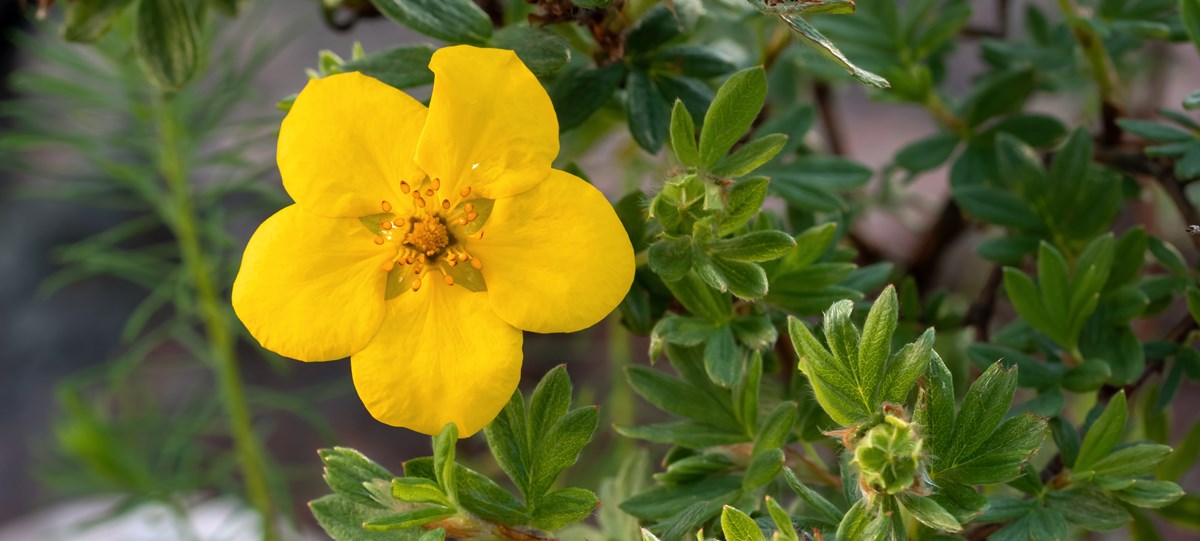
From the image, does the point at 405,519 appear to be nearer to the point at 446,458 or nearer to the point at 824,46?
the point at 446,458

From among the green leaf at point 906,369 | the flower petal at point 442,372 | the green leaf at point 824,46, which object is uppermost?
the green leaf at point 824,46

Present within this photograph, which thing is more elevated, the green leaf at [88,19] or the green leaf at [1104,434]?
the green leaf at [88,19]

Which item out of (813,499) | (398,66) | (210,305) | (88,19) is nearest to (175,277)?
(210,305)

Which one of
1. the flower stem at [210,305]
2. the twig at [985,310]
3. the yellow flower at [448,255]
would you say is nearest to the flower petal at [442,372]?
the yellow flower at [448,255]

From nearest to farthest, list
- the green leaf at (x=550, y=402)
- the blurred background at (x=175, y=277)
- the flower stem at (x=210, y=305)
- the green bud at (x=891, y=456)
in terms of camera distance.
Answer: the green bud at (x=891, y=456), the green leaf at (x=550, y=402), the flower stem at (x=210, y=305), the blurred background at (x=175, y=277)

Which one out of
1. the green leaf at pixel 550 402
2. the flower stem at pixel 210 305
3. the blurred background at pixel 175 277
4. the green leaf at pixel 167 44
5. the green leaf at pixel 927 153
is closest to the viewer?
the green leaf at pixel 550 402

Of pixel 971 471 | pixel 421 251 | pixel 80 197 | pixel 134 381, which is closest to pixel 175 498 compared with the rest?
pixel 80 197

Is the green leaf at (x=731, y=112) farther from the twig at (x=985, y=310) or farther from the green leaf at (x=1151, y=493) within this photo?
the twig at (x=985, y=310)

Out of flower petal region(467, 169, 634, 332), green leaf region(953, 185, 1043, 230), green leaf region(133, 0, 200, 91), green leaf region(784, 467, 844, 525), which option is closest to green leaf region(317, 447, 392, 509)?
flower petal region(467, 169, 634, 332)
